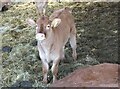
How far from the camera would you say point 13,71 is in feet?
22.3

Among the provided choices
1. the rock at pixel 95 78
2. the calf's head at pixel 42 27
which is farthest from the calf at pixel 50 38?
the rock at pixel 95 78

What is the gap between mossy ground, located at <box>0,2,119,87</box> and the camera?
22.1 ft

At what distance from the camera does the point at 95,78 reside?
4.42 metres

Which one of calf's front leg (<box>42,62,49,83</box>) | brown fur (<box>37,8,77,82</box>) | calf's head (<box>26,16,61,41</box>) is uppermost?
calf's head (<box>26,16,61,41</box>)

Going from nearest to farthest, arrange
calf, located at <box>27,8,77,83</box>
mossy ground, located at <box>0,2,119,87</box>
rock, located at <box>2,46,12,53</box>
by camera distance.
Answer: calf, located at <box>27,8,77,83</box>
mossy ground, located at <box>0,2,119,87</box>
rock, located at <box>2,46,12,53</box>

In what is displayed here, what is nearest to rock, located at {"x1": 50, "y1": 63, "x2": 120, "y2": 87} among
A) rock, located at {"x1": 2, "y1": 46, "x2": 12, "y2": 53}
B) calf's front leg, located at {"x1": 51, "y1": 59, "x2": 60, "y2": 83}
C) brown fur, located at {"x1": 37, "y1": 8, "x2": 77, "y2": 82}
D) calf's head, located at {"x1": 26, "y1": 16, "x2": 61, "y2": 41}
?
calf's head, located at {"x1": 26, "y1": 16, "x2": 61, "y2": 41}

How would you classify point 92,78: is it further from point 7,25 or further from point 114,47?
point 7,25

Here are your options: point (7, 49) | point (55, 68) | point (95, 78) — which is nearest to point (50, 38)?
point (55, 68)

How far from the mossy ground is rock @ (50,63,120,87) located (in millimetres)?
1715

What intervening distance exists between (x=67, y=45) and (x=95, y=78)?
3621mm

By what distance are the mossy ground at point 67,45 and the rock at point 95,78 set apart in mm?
1715

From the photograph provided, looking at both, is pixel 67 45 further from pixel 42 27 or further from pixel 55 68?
pixel 42 27

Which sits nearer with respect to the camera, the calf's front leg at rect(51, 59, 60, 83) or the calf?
the calf

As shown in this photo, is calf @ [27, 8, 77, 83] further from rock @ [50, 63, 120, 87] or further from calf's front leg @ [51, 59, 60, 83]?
rock @ [50, 63, 120, 87]
